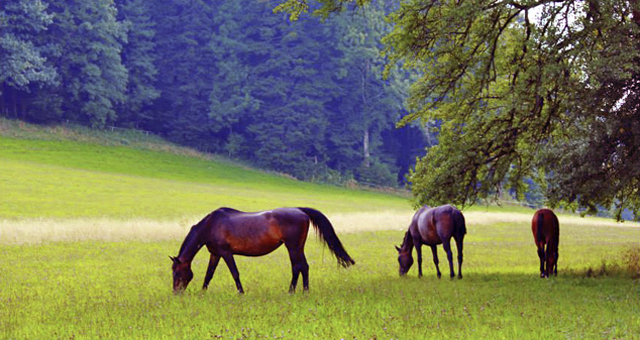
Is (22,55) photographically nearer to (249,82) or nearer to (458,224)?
(249,82)

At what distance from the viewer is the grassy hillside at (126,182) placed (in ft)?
141

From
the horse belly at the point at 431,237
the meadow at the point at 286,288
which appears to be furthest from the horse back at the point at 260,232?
the horse belly at the point at 431,237

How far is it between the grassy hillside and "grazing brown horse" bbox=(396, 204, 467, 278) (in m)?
24.2

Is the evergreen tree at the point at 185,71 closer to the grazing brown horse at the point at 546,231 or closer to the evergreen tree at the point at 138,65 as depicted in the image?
the evergreen tree at the point at 138,65

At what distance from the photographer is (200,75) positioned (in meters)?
94.1

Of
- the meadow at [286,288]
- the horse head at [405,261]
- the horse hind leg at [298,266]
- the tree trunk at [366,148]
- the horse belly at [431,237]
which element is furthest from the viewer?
the tree trunk at [366,148]

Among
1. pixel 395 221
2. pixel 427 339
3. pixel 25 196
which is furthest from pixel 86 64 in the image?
pixel 427 339

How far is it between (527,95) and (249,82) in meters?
75.3

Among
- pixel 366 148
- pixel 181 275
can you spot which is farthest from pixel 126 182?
pixel 181 275

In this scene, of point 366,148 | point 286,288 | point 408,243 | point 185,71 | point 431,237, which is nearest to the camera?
point 286,288

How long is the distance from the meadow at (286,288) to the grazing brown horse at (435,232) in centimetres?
58

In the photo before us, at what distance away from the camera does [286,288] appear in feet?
53.2

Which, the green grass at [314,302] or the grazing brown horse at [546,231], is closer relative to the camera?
the green grass at [314,302]

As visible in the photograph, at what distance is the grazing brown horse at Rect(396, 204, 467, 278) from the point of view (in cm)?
1762
